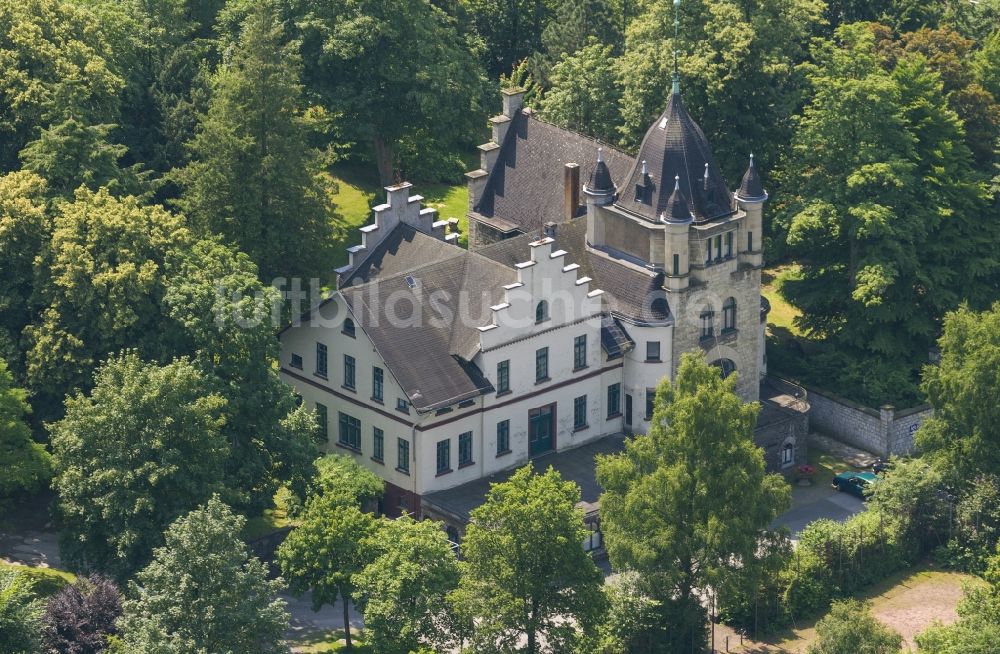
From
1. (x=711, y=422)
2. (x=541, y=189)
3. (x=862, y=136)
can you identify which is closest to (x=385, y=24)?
(x=541, y=189)

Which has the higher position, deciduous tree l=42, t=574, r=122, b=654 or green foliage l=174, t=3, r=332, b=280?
green foliage l=174, t=3, r=332, b=280

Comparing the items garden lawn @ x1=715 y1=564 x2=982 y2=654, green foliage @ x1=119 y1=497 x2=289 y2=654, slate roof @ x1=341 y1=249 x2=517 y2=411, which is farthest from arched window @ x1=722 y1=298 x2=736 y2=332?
green foliage @ x1=119 y1=497 x2=289 y2=654

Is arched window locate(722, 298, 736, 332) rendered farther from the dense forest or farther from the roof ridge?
the roof ridge

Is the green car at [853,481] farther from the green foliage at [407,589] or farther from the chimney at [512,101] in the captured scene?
the green foliage at [407,589]

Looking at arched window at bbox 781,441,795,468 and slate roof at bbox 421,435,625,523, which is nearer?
slate roof at bbox 421,435,625,523

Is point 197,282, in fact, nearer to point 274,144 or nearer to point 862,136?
point 274,144

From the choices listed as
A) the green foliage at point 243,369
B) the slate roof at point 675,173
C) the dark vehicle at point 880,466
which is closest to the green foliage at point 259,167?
the green foliage at point 243,369
